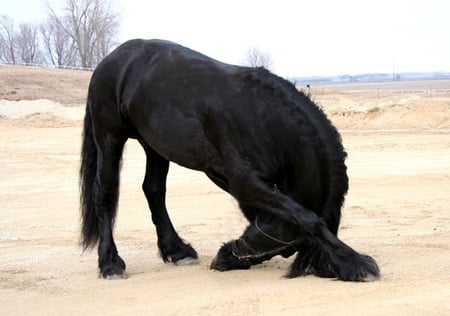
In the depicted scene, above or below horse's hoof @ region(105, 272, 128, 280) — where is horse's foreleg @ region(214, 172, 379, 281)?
above

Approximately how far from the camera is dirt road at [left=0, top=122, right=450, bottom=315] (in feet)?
17.4

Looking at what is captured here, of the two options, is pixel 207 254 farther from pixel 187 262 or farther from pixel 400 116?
pixel 400 116

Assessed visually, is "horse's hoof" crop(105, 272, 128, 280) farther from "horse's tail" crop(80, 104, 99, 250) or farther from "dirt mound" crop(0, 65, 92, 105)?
"dirt mound" crop(0, 65, 92, 105)

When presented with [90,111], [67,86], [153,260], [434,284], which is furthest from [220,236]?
[67,86]

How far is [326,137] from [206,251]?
7.92ft

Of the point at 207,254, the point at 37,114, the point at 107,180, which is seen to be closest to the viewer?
the point at 107,180

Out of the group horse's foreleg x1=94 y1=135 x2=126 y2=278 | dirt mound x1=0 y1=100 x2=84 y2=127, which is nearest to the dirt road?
horse's foreleg x1=94 y1=135 x2=126 y2=278

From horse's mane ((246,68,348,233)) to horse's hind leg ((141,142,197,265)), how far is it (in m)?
1.78

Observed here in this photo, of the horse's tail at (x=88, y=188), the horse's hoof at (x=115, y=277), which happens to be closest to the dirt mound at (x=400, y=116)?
the horse's tail at (x=88, y=188)

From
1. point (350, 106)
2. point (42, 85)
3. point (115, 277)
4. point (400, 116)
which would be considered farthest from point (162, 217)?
point (42, 85)

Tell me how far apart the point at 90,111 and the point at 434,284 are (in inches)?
154

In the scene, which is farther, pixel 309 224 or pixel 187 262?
pixel 187 262

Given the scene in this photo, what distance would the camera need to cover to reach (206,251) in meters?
7.88

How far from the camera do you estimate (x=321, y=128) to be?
19.9ft
